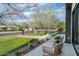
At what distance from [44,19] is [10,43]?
1016 millimetres

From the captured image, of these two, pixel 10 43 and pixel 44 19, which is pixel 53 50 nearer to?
pixel 44 19

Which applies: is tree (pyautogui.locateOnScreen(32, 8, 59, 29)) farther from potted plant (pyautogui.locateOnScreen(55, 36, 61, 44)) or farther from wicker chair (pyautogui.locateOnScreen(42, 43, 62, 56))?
wicker chair (pyautogui.locateOnScreen(42, 43, 62, 56))

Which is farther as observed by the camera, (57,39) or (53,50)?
(57,39)

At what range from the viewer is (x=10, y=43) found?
13.8 feet

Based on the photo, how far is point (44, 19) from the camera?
4.15 meters

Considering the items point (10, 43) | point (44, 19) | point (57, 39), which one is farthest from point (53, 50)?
point (10, 43)

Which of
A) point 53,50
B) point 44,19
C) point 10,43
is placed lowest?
point 53,50

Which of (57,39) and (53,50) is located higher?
(57,39)

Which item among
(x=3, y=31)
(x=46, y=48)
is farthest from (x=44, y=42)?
(x=3, y=31)

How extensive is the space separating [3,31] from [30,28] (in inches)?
26.1

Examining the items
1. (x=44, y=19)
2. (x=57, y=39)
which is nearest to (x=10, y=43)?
(x=44, y=19)

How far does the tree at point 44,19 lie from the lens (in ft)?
13.6

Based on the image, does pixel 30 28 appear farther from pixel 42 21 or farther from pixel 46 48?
pixel 46 48

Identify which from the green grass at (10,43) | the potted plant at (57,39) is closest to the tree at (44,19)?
the potted plant at (57,39)
